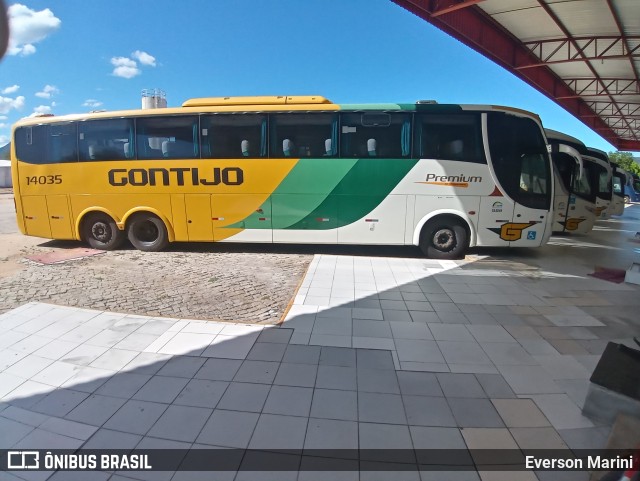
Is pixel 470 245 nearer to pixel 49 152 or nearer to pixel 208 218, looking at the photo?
pixel 208 218

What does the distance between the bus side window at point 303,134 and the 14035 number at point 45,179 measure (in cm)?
529

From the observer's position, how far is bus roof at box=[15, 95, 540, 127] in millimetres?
6945

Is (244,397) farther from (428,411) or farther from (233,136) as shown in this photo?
(233,136)

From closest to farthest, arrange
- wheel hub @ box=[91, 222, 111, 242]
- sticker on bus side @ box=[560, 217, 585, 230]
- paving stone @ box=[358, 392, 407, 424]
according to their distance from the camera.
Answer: paving stone @ box=[358, 392, 407, 424] → wheel hub @ box=[91, 222, 111, 242] → sticker on bus side @ box=[560, 217, 585, 230]

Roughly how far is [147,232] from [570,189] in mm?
13026

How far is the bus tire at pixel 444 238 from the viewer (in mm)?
7461

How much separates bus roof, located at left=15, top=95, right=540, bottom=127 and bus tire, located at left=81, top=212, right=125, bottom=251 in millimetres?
2351

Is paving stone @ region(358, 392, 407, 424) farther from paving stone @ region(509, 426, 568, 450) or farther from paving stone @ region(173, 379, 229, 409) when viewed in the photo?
paving stone @ region(173, 379, 229, 409)

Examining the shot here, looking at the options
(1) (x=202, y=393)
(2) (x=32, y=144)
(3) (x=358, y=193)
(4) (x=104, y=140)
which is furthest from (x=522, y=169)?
(2) (x=32, y=144)

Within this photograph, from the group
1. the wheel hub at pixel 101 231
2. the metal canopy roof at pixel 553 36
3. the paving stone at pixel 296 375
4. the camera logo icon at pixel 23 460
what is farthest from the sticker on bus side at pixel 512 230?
the wheel hub at pixel 101 231

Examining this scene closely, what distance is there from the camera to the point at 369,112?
7.02m

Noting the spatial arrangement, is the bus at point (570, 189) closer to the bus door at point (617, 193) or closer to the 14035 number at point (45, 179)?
the bus door at point (617, 193)

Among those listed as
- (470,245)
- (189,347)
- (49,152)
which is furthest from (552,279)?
(49,152)

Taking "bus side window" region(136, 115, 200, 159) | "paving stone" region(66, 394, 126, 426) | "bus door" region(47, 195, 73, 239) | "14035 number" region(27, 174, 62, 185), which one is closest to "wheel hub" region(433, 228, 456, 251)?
"bus side window" region(136, 115, 200, 159)
